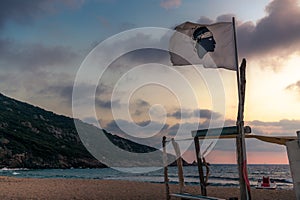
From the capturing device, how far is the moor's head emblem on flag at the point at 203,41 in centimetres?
1112

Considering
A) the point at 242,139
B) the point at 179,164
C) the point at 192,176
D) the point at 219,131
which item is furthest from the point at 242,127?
the point at 192,176

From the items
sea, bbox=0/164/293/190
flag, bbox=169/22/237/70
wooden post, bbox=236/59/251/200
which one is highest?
sea, bbox=0/164/293/190

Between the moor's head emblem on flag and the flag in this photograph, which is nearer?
the flag

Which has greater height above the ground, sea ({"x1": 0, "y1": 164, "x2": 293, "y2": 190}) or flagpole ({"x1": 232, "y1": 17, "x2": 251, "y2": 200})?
sea ({"x1": 0, "y1": 164, "x2": 293, "y2": 190})

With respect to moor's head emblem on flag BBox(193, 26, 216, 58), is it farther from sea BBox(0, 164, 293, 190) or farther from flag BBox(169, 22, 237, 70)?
sea BBox(0, 164, 293, 190)

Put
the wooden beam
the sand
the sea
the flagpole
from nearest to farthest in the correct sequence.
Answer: the flagpole → the wooden beam → the sand → the sea

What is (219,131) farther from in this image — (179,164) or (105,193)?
(105,193)

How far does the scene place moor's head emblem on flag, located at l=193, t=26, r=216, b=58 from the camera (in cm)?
1112

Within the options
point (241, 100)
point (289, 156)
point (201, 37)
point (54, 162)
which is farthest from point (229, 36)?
point (54, 162)

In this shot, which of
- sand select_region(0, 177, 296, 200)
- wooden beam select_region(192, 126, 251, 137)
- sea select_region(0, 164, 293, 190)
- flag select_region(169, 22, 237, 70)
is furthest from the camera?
sea select_region(0, 164, 293, 190)

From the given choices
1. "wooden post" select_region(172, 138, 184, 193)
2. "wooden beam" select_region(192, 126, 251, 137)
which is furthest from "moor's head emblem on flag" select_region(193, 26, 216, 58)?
"wooden post" select_region(172, 138, 184, 193)

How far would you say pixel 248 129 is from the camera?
1078 cm

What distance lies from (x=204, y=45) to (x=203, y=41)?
0.11 meters

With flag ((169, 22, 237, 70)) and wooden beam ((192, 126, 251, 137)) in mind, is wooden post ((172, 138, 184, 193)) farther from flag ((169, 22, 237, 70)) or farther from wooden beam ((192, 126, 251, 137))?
flag ((169, 22, 237, 70))
